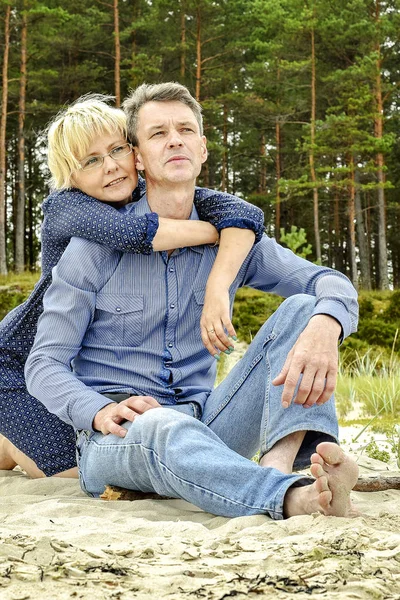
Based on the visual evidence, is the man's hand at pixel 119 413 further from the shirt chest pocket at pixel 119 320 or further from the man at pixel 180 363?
the shirt chest pocket at pixel 119 320

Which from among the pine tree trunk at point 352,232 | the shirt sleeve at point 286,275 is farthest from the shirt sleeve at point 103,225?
the pine tree trunk at point 352,232

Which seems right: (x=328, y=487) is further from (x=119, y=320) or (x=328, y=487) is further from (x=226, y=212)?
(x=226, y=212)

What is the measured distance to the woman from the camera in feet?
9.29

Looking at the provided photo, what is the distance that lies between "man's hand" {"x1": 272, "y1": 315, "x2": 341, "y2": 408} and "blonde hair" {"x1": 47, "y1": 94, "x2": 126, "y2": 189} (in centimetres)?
121

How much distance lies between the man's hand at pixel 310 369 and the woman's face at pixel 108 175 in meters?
1.04

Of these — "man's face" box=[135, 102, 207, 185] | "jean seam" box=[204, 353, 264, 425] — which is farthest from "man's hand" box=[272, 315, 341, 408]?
"man's face" box=[135, 102, 207, 185]

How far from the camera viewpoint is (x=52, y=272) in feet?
9.66

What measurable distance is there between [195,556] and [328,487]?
18.6 inches

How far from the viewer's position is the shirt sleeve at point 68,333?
104 inches

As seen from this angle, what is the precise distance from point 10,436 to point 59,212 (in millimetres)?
1083

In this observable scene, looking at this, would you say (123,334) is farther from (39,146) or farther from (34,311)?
(39,146)

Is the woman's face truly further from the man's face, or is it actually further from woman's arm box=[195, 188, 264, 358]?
woman's arm box=[195, 188, 264, 358]

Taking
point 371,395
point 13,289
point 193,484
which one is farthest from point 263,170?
point 193,484

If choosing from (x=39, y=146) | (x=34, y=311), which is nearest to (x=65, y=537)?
(x=34, y=311)
